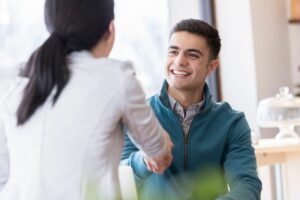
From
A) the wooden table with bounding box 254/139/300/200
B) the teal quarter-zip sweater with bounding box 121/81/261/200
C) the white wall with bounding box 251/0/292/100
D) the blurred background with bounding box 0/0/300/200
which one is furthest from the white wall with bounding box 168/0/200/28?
the teal quarter-zip sweater with bounding box 121/81/261/200

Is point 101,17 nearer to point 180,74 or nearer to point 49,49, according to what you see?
point 49,49

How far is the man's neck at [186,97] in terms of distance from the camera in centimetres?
157

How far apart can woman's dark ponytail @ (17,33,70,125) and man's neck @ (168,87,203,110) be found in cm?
66

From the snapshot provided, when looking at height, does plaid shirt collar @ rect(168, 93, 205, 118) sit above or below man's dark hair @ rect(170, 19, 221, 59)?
below

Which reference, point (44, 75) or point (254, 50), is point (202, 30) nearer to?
point (44, 75)

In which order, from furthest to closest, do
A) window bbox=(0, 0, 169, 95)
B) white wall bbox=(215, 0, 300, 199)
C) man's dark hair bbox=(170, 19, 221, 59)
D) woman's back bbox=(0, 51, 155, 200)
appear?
1. white wall bbox=(215, 0, 300, 199)
2. window bbox=(0, 0, 169, 95)
3. man's dark hair bbox=(170, 19, 221, 59)
4. woman's back bbox=(0, 51, 155, 200)

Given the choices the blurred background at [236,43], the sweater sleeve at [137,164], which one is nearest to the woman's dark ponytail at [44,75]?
the sweater sleeve at [137,164]

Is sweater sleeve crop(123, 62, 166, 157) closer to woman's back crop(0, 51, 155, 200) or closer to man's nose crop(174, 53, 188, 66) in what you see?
woman's back crop(0, 51, 155, 200)

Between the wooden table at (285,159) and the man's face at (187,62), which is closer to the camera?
the man's face at (187,62)

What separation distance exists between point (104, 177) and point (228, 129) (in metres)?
0.66

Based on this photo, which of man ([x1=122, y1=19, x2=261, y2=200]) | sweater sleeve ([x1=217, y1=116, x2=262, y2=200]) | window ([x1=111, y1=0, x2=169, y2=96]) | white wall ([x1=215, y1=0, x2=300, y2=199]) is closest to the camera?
sweater sleeve ([x1=217, y1=116, x2=262, y2=200])

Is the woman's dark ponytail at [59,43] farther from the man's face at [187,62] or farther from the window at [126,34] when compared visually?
the window at [126,34]

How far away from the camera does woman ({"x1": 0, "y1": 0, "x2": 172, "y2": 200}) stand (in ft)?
3.06

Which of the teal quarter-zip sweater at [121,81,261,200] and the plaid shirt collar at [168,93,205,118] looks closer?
the teal quarter-zip sweater at [121,81,261,200]
